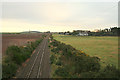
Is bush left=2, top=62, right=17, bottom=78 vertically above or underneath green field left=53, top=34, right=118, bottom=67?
underneath

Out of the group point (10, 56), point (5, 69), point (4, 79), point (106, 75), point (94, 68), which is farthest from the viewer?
point (10, 56)

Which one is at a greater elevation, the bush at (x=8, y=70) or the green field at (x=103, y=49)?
the green field at (x=103, y=49)

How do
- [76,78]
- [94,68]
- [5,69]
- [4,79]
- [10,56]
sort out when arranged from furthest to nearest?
[10,56] → [5,69] → [4,79] → [94,68] → [76,78]

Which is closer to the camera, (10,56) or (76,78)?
(76,78)

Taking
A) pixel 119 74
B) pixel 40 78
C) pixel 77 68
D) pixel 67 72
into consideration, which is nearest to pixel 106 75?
pixel 119 74

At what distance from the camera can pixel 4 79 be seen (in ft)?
47.4

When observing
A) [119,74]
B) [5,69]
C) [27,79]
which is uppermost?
[119,74]

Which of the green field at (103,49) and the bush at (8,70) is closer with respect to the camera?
the bush at (8,70)

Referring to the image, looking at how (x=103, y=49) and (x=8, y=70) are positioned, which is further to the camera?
(x=103, y=49)

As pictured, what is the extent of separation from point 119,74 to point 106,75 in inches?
66.5

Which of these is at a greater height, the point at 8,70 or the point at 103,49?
the point at 103,49

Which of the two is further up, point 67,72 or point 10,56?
point 10,56

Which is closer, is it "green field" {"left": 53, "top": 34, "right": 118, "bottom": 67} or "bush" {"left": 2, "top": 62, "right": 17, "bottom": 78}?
"bush" {"left": 2, "top": 62, "right": 17, "bottom": 78}

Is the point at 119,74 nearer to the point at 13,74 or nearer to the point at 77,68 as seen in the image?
the point at 77,68
